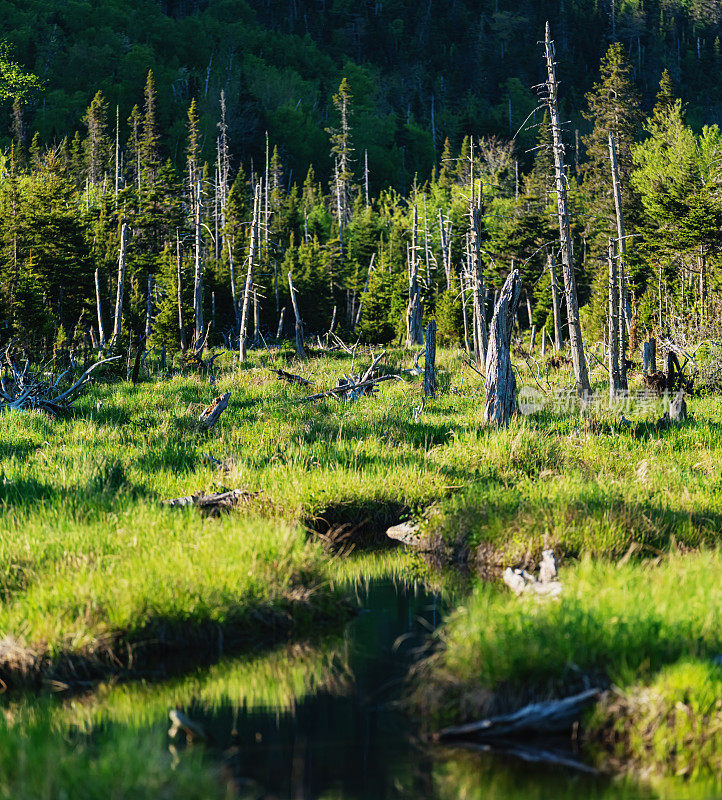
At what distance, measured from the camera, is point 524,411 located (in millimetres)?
15531

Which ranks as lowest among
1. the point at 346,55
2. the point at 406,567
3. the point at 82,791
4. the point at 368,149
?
the point at 406,567

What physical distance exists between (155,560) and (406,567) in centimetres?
307

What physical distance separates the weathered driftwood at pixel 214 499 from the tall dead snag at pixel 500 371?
5.46 meters

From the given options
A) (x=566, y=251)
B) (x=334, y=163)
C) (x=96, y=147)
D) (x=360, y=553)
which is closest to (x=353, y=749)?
(x=360, y=553)

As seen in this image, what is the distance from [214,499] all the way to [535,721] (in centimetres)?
549

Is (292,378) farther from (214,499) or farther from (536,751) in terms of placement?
(536,751)

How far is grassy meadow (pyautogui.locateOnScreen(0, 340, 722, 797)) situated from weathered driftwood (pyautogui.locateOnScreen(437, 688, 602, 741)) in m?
0.15

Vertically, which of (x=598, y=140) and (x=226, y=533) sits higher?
(x=598, y=140)

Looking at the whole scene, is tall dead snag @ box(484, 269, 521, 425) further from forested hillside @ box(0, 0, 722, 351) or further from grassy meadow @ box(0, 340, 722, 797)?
forested hillside @ box(0, 0, 722, 351)

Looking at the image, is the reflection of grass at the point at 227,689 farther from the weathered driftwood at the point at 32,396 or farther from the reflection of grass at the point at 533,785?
the weathered driftwood at the point at 32,396

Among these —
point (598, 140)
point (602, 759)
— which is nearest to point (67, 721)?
point (602, 759)

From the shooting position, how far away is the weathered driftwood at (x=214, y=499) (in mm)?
9602

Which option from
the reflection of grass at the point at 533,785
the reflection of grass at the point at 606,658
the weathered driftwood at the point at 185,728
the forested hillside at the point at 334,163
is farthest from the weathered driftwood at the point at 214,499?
the forested hillside at the point at 334,163

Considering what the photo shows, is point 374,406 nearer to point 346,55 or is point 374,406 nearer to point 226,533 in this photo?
point 226,533
